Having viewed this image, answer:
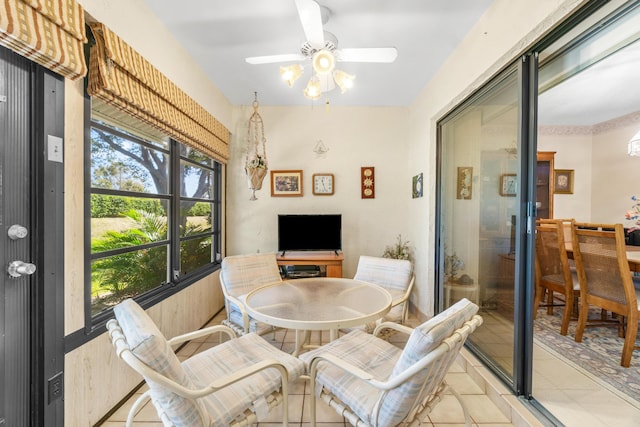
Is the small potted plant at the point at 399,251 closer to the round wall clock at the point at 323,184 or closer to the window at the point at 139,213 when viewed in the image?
the round wall clock at the point at 323,184

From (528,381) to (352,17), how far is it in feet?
8.78

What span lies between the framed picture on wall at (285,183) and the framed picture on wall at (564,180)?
4043mm

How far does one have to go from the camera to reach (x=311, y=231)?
3.39m

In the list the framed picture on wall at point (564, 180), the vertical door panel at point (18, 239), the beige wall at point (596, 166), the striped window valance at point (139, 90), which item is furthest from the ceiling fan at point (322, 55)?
the framed picture on wall at point (564, 180)

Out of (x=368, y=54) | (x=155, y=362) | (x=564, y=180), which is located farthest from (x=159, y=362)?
(x=564, y=180)

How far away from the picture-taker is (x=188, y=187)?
8.84ft

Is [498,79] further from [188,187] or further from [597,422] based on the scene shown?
[188,187]

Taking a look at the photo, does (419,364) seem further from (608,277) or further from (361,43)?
(361,43)

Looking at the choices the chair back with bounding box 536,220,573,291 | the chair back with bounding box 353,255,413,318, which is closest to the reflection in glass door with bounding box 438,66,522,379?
the chair back with bounding box 353,255,413,318

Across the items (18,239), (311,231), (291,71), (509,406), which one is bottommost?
(509,406)

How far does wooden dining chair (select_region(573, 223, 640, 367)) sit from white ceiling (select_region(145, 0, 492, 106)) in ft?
6.33

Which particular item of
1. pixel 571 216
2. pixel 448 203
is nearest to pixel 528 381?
pixel 448 203

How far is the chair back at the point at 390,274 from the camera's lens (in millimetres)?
2229

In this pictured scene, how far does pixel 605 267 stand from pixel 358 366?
218 centimetres
